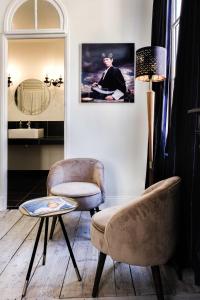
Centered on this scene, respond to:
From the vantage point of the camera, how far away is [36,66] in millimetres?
5809

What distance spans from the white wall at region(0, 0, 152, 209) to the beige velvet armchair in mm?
1926

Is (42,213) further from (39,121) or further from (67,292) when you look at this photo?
(39,121)

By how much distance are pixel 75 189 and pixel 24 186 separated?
8.10 feet

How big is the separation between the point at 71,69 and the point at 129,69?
78 cm

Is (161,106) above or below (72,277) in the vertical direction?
above

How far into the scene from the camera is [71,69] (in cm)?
358

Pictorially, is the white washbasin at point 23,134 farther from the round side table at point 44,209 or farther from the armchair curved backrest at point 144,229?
the armchair curved backrest at point 144,229

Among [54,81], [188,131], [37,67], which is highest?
[37,67]

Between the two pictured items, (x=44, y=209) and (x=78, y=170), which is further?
A: (x=78, y=170)

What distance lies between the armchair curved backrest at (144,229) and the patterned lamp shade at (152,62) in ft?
4.16

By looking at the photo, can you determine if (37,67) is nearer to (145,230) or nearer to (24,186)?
(24,186)

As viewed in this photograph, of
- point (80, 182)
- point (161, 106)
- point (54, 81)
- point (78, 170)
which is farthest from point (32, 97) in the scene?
point (161, 106)

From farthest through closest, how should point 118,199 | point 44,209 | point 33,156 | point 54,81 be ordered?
1. point 33,156
2. point 54,81
3. point 118,199
4. point 44,209

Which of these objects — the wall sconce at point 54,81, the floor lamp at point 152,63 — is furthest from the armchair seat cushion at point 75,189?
the wall sconce at point 54,81
